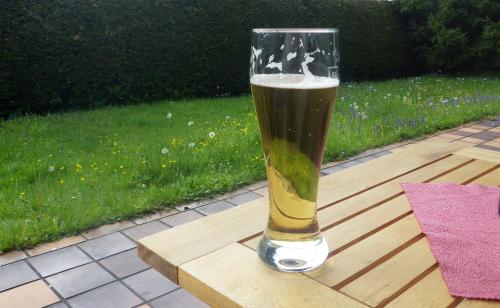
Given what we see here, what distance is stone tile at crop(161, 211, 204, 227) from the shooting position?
2.58 metres

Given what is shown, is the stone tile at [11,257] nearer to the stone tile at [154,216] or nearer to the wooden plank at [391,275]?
the stone tile at [154,216]

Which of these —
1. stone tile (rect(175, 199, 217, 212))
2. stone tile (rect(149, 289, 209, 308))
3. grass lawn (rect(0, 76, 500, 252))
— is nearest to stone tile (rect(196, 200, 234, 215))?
stone tile (rect(175, 199, 217, 212))

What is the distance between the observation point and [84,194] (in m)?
2.81

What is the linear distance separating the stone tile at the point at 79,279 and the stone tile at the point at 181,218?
0.55 m

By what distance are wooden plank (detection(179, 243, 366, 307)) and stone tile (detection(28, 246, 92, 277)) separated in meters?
1.55

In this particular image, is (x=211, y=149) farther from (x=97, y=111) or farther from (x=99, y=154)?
(x=97, y=111)

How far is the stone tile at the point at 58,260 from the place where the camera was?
2.09 meters

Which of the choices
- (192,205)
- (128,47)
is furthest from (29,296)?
(128,47)

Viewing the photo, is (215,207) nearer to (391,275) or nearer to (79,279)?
(79,279)

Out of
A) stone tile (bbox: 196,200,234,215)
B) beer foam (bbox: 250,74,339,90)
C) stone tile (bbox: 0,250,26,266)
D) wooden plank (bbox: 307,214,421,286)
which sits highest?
beer foam (bbox: 250,74,339,90)

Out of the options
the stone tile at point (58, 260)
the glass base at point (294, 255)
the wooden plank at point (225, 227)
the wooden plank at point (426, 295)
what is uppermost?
the glass base at point (294, 255)

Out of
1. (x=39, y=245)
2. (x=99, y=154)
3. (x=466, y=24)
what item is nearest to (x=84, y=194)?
(x=39, y=245)

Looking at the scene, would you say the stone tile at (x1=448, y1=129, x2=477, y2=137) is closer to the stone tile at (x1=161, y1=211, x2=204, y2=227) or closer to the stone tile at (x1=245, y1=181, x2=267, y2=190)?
the stone tile at (x1=245, y1=181, x2=267, y2=190)

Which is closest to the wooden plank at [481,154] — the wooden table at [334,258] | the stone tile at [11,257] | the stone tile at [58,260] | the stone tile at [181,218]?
the wooden table at [334,258]
